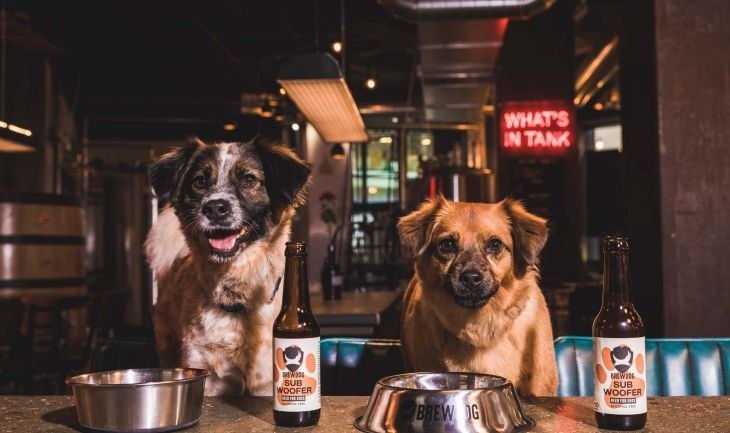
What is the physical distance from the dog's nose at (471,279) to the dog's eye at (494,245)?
0.15 m

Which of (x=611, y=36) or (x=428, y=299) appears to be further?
(x=611, y=36)

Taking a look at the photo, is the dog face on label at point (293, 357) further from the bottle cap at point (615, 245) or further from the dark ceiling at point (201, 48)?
the dark ceiling at point (201, 48)

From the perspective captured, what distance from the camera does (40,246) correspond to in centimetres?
592

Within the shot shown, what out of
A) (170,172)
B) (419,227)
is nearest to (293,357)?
(170,172)

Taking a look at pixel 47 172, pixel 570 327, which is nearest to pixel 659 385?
pixel 570 327

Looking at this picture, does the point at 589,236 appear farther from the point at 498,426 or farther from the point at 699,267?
the point at 498,426

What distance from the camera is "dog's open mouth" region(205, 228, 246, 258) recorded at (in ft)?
6.16

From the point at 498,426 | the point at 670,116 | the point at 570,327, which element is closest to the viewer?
the point at 498,426

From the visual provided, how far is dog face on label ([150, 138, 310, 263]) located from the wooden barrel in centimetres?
431

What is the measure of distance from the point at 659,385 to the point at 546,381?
1.64 feet

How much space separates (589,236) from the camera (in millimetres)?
11797

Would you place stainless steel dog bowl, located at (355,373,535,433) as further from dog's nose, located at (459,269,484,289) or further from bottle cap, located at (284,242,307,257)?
dog's nose, located at (459,269,484,289)

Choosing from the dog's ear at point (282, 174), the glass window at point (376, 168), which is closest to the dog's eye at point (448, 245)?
the dog's ear at point (282, 174)

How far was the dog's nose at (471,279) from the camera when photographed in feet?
6.47
